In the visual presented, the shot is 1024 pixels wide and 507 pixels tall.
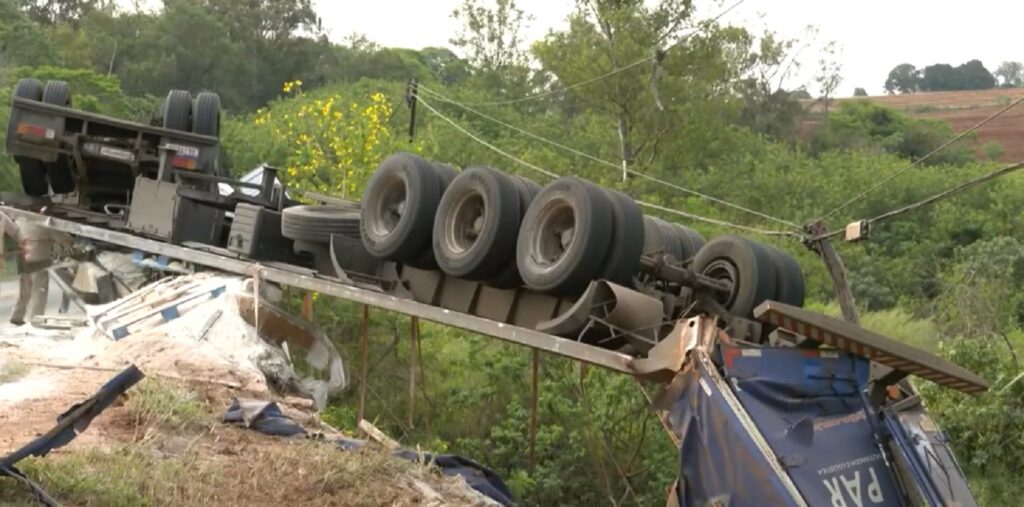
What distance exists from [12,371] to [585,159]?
1964 centimetres

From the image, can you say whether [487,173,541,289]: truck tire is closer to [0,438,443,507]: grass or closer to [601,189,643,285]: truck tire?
[601,189,643,285]: truck tire

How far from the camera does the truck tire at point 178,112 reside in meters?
13.5

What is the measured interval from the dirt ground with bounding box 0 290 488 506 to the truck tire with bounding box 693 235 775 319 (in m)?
2.10

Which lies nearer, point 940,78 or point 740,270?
point 740,270

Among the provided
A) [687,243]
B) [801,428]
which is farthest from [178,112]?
[801,428]

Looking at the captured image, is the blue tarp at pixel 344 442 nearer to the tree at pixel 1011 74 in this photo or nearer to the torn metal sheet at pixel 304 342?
the torn metal sheet at pixel 304 342

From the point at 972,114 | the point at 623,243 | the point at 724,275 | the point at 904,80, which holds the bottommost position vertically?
the point at 724,275

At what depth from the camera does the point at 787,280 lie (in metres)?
8.41

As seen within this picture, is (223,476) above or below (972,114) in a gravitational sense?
below

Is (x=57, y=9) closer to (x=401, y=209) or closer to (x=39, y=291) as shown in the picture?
(x=39, y=291)

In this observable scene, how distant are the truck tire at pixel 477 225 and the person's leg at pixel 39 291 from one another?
6.16 meters

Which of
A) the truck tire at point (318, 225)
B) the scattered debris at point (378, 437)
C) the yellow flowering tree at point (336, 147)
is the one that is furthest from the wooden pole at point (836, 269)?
the yellow flowering tree at point (336, 147)

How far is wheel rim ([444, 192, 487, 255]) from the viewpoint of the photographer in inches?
325

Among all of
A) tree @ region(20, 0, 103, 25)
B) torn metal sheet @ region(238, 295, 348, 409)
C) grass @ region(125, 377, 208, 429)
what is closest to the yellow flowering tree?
torn metal sheet @ region(238, 295, 348, 409)
